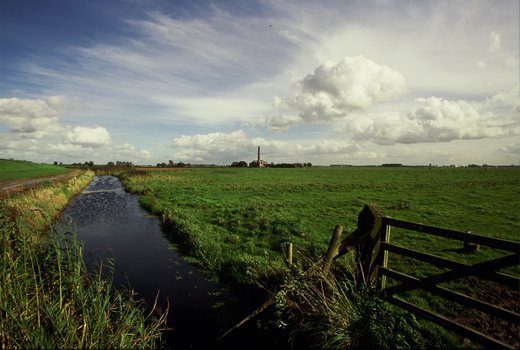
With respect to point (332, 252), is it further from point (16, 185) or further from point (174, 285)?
point (16, 185)

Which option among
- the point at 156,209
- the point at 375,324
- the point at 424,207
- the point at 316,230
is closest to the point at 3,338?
the point at 375,324

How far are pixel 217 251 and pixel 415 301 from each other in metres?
7.41

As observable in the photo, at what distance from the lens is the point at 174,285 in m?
10.2

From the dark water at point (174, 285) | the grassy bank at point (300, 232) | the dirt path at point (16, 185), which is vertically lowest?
the dark water at point (174, 285)

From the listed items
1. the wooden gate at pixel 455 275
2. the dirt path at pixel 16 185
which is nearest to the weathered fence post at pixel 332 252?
the wooden gate at pixel 455 275

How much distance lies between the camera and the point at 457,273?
5586mm

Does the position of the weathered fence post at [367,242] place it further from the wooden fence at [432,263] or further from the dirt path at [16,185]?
the dirt path at [16,185]

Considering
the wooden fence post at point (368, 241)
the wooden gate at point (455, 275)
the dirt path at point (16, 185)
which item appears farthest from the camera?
the dirt path at point (16, 185)

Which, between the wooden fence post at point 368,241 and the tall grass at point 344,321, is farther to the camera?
the wooden fence post at point 368,241

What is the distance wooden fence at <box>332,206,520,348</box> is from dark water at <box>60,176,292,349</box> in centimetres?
296

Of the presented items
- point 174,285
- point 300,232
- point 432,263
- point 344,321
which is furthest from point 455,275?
point 300,232

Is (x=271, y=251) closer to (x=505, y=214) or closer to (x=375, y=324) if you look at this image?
(x=375, y=324)

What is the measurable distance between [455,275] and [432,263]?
42 centimetres

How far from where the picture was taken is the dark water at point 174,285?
23.5 feet
